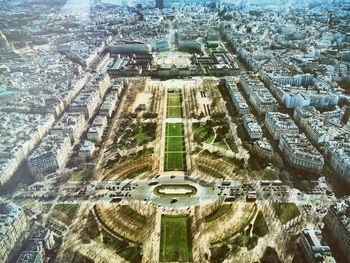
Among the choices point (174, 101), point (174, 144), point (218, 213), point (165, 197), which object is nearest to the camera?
point (218, 213)

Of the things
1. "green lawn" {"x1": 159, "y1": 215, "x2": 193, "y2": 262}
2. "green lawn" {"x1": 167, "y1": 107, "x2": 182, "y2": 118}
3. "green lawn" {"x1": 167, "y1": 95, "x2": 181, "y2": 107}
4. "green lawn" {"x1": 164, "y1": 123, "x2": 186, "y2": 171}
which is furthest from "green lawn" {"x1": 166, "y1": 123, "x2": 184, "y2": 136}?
"green lawn" {"x1": 159, "y1": 215, "x2": 193, "y2": 262}

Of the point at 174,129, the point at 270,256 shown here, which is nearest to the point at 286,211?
the point at 270,256

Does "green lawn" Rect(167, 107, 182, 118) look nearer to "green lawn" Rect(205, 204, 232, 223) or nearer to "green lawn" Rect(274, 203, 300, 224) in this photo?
"green lawn" Rect(205, 204, 232, 223)

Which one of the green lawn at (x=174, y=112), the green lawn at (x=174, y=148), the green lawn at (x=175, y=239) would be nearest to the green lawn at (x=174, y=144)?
the green lawn at (x=174, y=148)

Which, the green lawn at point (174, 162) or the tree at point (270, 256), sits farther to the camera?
the green lawn at point (174, 162)

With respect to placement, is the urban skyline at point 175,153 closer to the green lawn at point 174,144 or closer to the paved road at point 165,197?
the paved road at point 165,197

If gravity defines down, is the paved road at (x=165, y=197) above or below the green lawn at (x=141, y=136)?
below

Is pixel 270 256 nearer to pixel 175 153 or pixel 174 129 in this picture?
pixel 175 153
